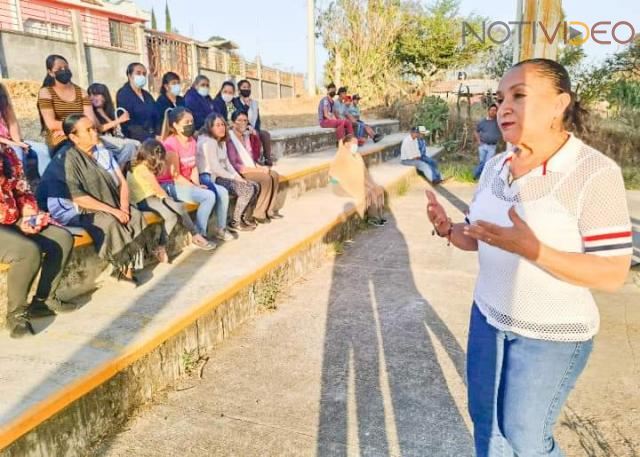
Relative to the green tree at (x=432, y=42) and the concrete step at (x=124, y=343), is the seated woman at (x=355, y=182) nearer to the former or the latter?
the concrete step at (x=124, y=343)

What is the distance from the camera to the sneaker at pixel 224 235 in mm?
4949

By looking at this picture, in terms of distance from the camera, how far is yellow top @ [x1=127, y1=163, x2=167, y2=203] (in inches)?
169

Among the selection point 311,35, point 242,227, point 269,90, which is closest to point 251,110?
point 242,227

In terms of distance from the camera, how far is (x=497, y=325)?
4.90 ft

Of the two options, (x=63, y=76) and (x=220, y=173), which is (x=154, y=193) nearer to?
(x=220, y=173)

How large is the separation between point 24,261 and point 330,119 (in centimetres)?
911

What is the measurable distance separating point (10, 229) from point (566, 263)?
2.95 metres

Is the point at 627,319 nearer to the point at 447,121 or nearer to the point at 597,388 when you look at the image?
the point at 597,388

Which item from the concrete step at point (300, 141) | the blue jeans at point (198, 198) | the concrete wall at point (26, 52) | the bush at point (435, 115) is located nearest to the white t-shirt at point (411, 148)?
the concrete step at point (300, 141)

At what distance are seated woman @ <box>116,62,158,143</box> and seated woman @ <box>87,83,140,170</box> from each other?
13cm

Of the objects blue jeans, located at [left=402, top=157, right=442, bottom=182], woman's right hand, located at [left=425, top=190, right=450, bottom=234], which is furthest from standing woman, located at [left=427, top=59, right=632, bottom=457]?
blue jeans, located at [left=402, top=157, right=442, bottom=182]

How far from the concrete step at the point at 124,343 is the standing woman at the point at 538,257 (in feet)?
5.76

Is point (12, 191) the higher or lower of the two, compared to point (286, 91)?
lower

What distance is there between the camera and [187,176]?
16.4ft
